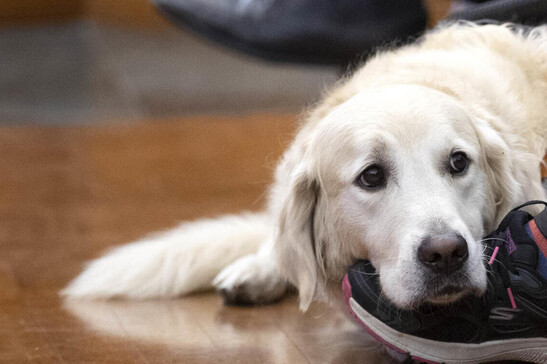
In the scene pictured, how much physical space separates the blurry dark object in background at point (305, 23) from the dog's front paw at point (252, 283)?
1149 millimetres

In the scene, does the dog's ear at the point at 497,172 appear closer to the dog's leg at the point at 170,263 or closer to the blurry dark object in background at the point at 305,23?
the dog's leg at the point at 170,263

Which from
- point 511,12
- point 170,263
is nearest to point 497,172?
point 511,12

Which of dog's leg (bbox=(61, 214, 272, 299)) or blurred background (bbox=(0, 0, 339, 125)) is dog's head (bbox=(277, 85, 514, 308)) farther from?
blurred background (bbox=(0, 0, 339, 125))

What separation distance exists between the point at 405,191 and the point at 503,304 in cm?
30

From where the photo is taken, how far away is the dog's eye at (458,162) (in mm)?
1824

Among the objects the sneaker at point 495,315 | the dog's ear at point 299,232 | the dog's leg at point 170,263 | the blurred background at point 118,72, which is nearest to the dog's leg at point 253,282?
the dog's leg at point 170,263

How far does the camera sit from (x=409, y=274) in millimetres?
1691

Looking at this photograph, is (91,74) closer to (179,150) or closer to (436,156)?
(179,150)

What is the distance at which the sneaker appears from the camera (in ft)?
5.42

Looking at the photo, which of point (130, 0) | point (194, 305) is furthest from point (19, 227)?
point (130, 0)

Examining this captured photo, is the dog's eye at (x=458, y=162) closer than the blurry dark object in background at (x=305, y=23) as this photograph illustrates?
Yes

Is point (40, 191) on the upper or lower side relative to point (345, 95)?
lower

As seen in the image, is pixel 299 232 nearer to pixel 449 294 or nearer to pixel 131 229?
pixel 449 294

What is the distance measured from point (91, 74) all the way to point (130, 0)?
1.66m
